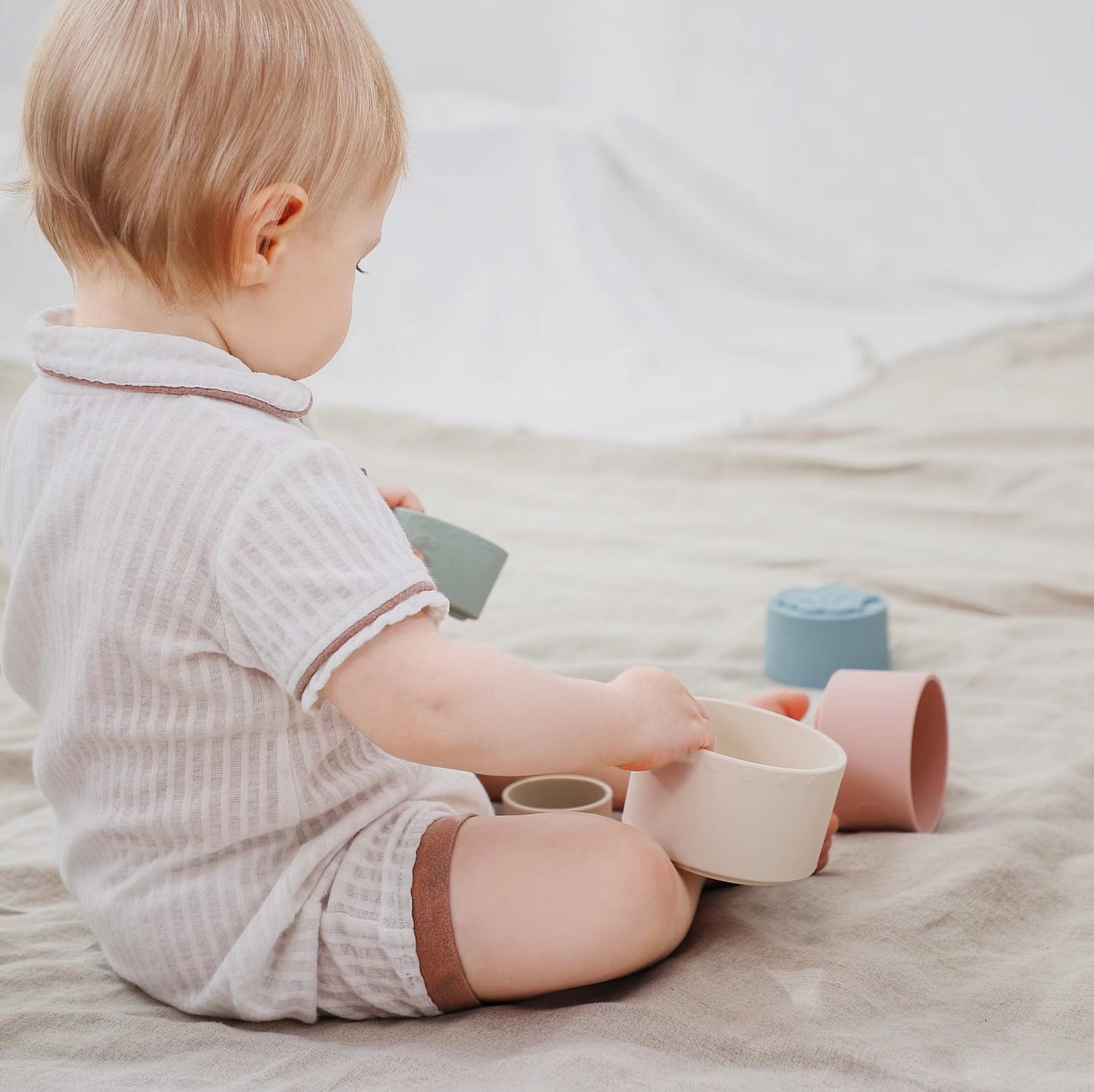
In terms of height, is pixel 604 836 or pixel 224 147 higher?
pixel 224 147

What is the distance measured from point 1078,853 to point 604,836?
35 centimetres

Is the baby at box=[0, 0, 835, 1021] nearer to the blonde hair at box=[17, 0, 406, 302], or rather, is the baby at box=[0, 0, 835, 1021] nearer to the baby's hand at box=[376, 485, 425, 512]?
the blonde hair at box=[17, 0, 406, 302]


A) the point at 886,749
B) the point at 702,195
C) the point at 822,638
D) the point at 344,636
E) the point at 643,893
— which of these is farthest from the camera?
the point at 702,195

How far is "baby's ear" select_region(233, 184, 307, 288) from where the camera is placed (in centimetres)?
63

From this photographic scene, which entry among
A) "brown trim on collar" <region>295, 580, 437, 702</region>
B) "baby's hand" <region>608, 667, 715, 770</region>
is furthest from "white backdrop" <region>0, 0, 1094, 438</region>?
"brown trim on collar" <region>295, 580, 437, 702</region>

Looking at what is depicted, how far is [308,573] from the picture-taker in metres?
0.58

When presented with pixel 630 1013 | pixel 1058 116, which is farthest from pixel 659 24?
pixel 630 1013

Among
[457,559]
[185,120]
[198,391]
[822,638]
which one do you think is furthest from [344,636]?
[822,638]

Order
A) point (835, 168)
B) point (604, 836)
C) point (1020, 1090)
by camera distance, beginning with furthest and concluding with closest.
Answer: point (835, 168)
point (604, 836)
point (1020, 1090)

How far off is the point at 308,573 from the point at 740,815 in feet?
0.88

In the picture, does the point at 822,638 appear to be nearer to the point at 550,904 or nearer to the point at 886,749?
the point at 886,749

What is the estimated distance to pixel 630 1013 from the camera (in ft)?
2.11

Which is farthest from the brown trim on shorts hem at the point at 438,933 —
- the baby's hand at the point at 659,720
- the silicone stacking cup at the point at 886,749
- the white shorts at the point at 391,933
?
the silicone stacking cup at the point at 886,749

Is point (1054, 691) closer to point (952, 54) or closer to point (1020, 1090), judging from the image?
point (1020, 1090)
